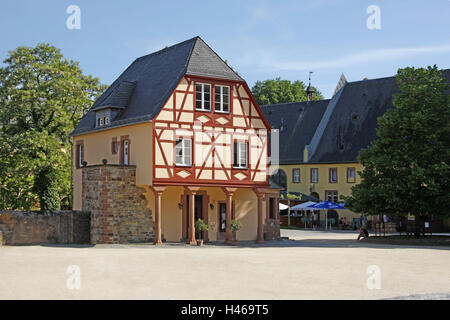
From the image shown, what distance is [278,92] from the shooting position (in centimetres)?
8375

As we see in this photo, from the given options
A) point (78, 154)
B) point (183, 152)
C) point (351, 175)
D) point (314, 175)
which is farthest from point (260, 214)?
point (314, 175)

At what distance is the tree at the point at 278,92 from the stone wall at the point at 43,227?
5182 cm

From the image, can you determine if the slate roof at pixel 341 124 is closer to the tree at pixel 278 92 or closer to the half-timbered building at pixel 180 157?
the tree at pixel 278 92

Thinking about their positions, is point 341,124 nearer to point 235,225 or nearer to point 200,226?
point 235,225

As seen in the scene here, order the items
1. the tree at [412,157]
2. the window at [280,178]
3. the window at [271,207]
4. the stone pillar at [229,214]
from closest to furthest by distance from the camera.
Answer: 1. the stone pillar at [229,214]
2. the tree at [412,157]
3. the window at [271,207]
4. the window at [280,178]

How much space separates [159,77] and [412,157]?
1345cm

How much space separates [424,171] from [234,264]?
53.4ft

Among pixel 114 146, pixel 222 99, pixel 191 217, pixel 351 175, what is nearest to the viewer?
pixel 191 217

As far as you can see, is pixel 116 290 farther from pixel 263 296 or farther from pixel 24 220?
pixel 24 220

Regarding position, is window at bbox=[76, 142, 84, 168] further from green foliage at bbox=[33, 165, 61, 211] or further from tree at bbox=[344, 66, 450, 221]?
tree at bbox=[344, 66, 450, 221]

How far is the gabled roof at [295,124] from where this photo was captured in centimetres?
6456

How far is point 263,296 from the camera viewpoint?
13.8 meters

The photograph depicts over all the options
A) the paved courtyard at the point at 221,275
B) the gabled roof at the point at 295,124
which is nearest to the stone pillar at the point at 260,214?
the paved courtyard at the point at 221,275

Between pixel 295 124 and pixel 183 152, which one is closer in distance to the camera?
pixel 183 152
